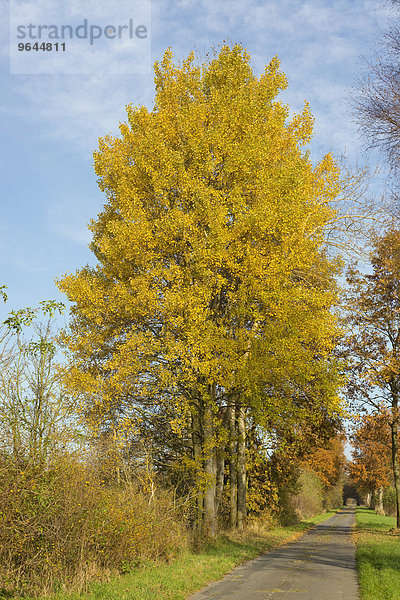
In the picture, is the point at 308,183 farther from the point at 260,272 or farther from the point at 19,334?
the point at 19,334

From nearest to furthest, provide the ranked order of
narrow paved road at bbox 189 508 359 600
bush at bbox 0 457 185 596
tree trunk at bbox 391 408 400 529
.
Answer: bush at bbox 0 457 185 596 → narrow paved road at bbox 189 508 359 600 → tree trunk at bbox 391 408 400 529

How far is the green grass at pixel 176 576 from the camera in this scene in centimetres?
779

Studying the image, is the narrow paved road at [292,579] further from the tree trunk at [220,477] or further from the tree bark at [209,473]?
the tree trunk at [220,477]

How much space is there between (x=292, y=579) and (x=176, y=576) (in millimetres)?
2279

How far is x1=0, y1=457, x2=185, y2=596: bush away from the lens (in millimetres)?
7688

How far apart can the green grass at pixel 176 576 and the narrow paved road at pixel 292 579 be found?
25 centimetres

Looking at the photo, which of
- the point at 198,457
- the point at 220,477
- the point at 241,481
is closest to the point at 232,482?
the point at 241,481

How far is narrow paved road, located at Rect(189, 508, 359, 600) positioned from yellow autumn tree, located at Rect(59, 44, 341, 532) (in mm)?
2378

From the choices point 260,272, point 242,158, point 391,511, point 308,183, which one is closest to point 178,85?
point 242,158

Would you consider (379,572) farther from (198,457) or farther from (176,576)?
(198,457)

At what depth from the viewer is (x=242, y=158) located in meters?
13.4

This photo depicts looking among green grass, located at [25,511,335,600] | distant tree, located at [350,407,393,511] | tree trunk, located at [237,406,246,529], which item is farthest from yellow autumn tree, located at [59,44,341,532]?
distant tree, located at [350,407,393,511]

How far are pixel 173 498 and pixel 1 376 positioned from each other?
664cm

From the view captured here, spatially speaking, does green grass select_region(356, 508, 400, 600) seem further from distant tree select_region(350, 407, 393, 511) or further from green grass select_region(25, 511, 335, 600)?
distant tree select_region(350, 407, 393, 511)
